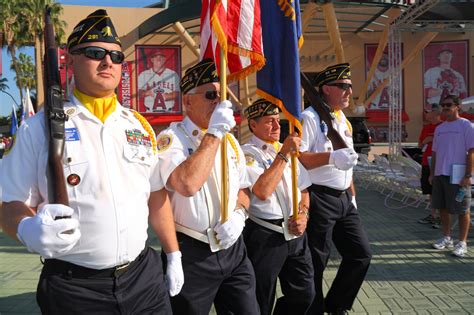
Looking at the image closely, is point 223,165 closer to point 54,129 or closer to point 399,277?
point 54,129

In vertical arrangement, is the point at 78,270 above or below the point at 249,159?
below

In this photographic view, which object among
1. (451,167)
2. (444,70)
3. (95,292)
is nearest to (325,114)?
(95,292)

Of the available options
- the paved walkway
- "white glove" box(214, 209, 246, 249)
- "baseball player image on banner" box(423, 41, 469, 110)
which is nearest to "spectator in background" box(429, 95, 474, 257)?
the paved walkway

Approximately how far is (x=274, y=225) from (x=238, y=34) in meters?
1.34

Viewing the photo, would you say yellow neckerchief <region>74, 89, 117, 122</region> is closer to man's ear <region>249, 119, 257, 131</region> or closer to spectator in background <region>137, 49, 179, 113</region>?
man's ear <region>249, 119, 257, 131</region>

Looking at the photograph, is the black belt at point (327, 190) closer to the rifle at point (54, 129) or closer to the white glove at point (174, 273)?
the white glove at point (174, 273)

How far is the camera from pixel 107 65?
2125mm

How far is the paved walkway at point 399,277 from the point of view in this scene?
165 inches

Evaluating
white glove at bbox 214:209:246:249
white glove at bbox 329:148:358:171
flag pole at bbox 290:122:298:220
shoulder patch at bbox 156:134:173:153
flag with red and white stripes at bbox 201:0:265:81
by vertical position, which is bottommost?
white glove at bbox 214:209:246:249

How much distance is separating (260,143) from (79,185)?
175 centimetres

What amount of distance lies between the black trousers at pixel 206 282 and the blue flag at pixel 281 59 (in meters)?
1.14

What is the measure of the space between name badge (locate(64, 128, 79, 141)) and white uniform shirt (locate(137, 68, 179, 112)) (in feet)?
97.0

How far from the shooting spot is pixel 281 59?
10.6ft

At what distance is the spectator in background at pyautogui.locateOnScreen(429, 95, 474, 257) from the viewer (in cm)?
582
